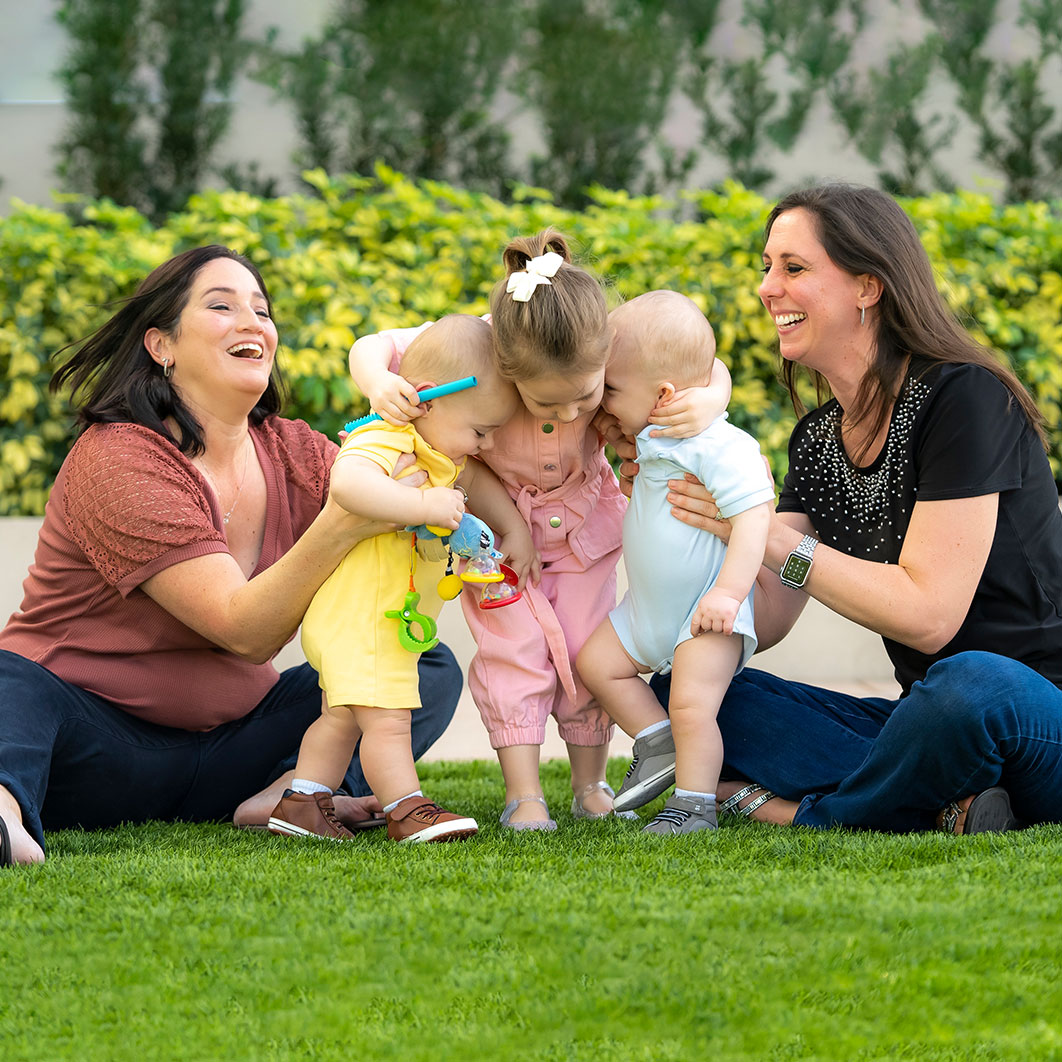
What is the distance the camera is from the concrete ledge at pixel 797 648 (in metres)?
5.11

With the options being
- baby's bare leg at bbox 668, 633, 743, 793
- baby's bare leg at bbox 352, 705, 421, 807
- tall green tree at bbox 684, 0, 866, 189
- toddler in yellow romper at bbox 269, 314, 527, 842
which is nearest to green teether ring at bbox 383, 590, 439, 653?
toddler in yellow romper at bbox 269, 314, 527, 842

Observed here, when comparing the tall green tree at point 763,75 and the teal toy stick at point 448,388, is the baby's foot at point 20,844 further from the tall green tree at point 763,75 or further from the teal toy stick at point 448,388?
the tall green tree at point 763,75

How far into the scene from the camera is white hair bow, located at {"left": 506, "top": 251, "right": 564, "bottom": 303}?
2.56 m

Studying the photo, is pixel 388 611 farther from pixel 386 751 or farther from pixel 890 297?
pixel 890 297

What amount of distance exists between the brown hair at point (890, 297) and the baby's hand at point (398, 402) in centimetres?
94

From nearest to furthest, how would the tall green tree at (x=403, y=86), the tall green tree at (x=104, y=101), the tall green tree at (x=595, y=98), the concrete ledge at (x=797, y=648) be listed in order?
1. the concrete ledge at (x=797, y=648)
2. the tall green tree at (x=104, y=101)
3. the tall green tree at (x=403, y=86)
4. the tall green tree at (x=595, y=98)

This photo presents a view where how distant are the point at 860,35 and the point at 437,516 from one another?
236 inches

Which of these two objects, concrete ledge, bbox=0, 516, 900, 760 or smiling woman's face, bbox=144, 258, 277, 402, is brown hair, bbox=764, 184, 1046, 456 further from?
concrete ledge, bbox=0, 516, 900, 760

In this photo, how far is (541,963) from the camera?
1799mm

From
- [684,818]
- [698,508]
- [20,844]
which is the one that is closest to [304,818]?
[20,844]

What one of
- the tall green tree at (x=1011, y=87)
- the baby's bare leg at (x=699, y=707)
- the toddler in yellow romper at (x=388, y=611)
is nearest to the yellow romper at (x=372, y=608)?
the toddler in yellow romper at (x=388, y=611)

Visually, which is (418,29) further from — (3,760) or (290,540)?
(3,760)

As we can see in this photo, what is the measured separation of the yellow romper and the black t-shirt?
92cm

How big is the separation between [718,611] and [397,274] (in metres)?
3.06
